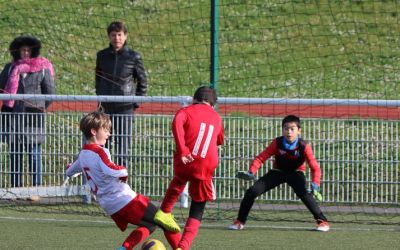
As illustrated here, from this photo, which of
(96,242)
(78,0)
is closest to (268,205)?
(96,242)

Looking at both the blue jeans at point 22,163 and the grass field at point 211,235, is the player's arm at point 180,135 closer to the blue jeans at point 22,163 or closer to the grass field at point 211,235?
the grass field at point 211,235

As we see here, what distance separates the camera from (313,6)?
18500mm

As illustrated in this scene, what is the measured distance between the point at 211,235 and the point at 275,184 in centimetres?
105

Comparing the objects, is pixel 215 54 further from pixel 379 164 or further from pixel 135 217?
pixel 135 217

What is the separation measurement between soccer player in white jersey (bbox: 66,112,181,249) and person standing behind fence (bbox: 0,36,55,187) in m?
4.07

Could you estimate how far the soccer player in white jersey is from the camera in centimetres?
770

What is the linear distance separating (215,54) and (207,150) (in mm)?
2806

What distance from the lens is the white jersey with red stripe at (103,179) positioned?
7691 millimetres

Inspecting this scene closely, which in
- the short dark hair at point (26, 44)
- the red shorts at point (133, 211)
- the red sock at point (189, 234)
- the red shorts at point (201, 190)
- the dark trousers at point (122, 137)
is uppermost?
the short dark hair at point (26, 44)

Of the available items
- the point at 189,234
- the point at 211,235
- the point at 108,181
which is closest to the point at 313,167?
the point at 211,235

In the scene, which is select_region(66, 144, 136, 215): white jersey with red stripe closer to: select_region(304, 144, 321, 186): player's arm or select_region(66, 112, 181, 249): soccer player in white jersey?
select_region(66, 112, 181, 249): soccer player in white jersey

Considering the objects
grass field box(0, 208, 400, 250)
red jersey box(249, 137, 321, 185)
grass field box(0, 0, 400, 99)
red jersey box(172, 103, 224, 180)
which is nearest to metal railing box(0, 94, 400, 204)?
grass field box(0, 208, 400, 250)

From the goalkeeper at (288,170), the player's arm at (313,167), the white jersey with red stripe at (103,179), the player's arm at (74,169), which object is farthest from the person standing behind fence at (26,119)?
the white jersey with red stripe at (103,179)

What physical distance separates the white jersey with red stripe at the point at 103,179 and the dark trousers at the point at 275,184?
2604 mm
